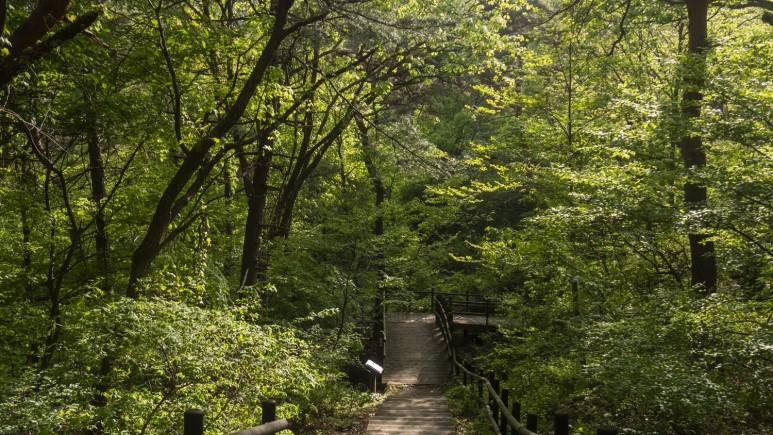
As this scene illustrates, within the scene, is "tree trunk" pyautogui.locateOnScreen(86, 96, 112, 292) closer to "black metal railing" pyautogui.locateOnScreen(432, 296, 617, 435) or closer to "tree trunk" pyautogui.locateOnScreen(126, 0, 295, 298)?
"tree trunk" pyautogui.locateOnScreen(126, 0, 295, 298)

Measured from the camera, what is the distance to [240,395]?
6750 mm

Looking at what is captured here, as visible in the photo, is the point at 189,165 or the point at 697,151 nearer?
the point at 189,165

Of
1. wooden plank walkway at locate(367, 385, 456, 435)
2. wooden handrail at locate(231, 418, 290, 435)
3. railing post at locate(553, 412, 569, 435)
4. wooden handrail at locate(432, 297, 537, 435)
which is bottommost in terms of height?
wooden plank walkway at locate(367, 385, 456, 435)

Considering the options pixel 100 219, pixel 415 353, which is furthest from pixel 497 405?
pixel 415 353

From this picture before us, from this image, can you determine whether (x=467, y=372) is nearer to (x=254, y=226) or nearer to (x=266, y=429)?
(x=254, y=226)

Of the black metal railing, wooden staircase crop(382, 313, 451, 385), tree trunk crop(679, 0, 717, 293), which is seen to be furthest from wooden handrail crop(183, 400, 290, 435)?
wooden staircase crop(382, 313, 451, 385)

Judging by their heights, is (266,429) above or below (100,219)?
below

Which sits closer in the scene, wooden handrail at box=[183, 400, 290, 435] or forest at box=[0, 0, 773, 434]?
wooden handrail at box=[183, 400, 290, 435]

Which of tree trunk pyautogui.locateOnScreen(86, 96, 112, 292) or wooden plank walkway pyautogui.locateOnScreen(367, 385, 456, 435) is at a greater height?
tree trunk pyautogui.locateOnScreen(86, 96, 112, 292)

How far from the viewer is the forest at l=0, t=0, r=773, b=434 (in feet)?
20.5

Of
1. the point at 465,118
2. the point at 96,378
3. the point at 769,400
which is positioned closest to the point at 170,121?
the point at 96,378

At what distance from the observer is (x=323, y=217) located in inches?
802

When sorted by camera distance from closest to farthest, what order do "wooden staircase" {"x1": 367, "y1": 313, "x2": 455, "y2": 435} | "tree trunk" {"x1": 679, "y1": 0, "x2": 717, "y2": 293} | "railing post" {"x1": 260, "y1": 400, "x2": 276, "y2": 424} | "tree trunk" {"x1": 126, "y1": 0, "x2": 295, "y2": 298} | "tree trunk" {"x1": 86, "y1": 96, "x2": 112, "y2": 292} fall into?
"railing post" {"x1": 260, "y1": 400, "x2": 276, "y2": 424} < "tree trunk" {"x1": 126, "y1": 0, "x2": 295, "y2": 298} < "tree trunk" {"x1": 86, "y1": 96, "x2": 112, "y2": 292} < "tree trunk" {"x1": 679, "y1": 0, "x2": 717, "y2": 293} < "wooden staircase" {"x1": 367, "y1": 313, "x2": 455, "y2": 435}

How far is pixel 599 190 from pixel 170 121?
7.91 metres
